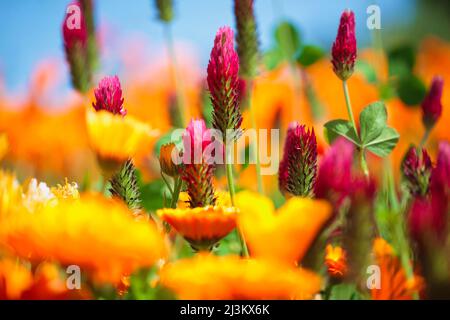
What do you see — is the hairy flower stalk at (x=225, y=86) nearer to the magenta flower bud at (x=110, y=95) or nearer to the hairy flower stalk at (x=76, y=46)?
the magenta flower bud at (x=110, y=95)

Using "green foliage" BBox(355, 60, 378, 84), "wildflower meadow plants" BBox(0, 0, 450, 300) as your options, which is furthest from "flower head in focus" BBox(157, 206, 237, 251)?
"green foliage" BBox(355, 60, 378, 84)

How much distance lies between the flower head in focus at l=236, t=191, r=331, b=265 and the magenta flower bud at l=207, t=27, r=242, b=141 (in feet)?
0.39

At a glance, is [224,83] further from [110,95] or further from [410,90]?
[410,90]

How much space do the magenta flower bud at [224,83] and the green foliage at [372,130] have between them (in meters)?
0.12

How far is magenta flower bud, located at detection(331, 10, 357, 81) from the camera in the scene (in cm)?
72

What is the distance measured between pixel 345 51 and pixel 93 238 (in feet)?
1.18

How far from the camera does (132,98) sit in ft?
5.99

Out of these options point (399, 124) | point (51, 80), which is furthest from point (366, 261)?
point (399, 124)

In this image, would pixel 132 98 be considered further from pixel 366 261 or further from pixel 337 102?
pixel 366 261

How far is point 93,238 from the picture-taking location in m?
0.47

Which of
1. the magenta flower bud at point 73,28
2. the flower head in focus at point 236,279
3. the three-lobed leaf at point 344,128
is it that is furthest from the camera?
the magenta flower bud at point 73,28

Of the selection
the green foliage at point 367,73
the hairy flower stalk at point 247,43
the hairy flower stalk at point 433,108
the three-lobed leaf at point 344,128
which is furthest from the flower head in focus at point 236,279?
the green foliage at point 367,73

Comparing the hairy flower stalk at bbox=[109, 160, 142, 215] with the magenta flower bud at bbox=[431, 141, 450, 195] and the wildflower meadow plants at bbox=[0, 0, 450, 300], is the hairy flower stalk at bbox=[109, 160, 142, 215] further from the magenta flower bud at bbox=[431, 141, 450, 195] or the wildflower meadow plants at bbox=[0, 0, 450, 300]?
the magenta flower bud at bbox=[431, 141, 450, 195]

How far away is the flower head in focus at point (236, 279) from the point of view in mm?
466
